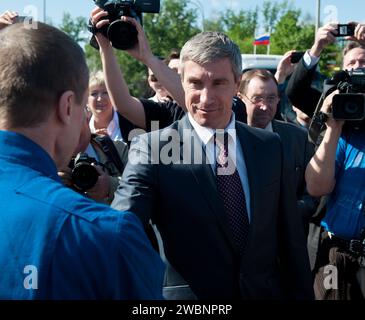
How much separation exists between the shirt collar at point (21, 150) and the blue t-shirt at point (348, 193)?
2288mm

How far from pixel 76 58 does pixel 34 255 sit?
0.47 m

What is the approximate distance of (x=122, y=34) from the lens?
3.31 m

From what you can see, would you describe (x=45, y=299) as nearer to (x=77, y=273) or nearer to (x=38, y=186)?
(x=77, y=273)

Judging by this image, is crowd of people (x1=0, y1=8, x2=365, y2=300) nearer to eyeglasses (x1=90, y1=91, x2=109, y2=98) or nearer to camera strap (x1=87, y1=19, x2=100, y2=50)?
camera strap (x1=87, y1=19, x2=100, y2=50)

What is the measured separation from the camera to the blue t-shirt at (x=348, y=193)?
331 cm

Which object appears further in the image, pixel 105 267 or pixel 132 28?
pixel 132 28

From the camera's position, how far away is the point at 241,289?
245cm

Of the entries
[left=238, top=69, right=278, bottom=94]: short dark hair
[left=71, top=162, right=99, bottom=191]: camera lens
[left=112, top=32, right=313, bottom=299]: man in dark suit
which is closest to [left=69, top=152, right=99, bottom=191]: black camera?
[left=71, top=162, right=99, bottom=191]: camera lens

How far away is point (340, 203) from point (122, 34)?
1476mm

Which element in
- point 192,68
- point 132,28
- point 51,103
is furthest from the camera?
point 132,28

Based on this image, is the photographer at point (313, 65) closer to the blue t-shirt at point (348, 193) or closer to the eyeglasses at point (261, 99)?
the blue t-shirt at point (348, 193)

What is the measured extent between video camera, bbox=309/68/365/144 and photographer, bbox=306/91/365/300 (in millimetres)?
48
